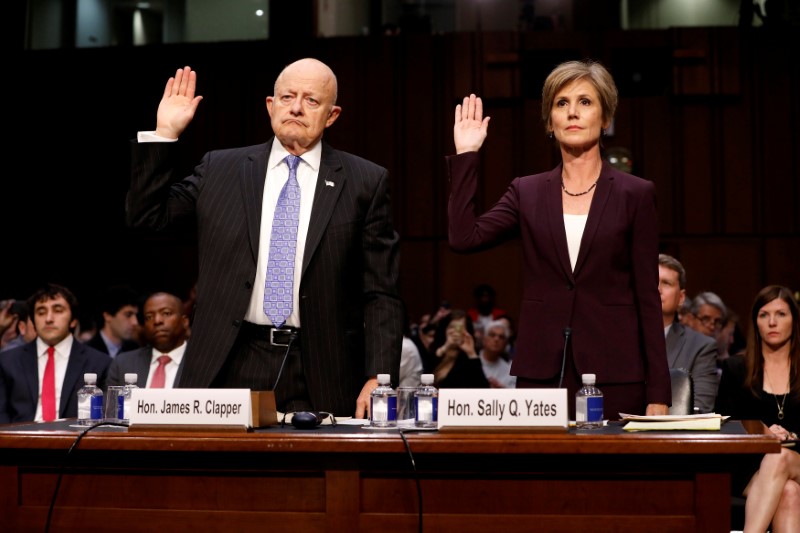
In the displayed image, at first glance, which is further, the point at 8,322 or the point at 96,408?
the point at 8,322

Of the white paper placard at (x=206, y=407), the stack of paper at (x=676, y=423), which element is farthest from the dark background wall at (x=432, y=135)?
the white paper placard at (x=206, y=407)

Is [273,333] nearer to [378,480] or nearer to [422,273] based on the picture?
[378,480]

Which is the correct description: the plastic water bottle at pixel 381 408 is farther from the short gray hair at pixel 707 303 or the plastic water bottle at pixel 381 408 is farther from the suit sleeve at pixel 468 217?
the short gray hair at pixel 707 303

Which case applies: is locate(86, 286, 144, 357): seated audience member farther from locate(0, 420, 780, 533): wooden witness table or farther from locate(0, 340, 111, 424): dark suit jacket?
locate(0, 420, 780, 533): wooden witness table

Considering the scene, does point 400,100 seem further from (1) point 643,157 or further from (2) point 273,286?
(2) point 273,286

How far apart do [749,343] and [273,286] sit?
2.41 m

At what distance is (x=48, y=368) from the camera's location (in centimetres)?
510

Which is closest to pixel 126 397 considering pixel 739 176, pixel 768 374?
pixel 768 374

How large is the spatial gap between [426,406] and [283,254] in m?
0.64

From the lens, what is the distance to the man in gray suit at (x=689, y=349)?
411 cm

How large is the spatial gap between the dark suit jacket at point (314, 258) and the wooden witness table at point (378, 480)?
49 cm

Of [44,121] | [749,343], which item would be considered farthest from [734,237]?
[44,121]

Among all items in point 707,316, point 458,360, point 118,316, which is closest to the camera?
point 458,360

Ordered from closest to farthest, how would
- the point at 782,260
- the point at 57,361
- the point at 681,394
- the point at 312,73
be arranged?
the point at 312,73 → the point at 681,394 → the point at 57,361 → the point at 782,260
